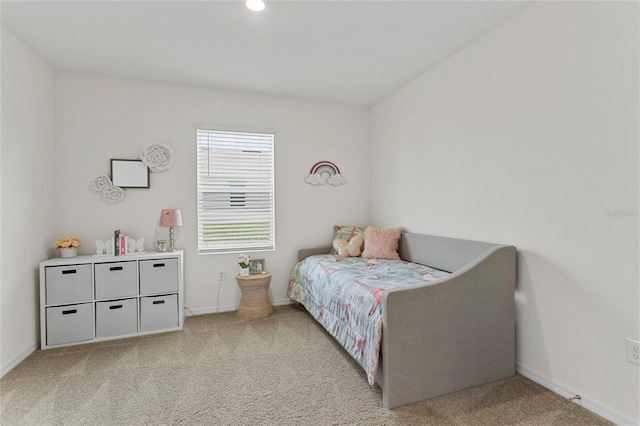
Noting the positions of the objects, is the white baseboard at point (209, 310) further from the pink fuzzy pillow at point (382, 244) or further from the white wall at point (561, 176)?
the white wall at point (561, 176)

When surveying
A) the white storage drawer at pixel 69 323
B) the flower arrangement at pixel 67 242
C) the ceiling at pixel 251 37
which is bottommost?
the white storage drawer at pixel 69 323

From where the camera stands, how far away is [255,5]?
2068 millimetres

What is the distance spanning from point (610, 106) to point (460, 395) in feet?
6.14

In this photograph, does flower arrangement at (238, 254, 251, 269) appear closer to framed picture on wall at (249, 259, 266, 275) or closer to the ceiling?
framed picture on wall at (249, 259, 266, 275)

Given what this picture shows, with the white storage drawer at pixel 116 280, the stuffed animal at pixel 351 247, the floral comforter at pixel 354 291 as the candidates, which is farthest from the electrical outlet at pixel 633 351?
the white storage drawer at pixel 116 280

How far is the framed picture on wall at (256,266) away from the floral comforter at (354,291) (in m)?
0.42

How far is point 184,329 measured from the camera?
3.10 m

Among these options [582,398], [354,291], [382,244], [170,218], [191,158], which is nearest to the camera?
[582,398]

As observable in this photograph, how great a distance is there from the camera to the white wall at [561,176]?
1.67 meters

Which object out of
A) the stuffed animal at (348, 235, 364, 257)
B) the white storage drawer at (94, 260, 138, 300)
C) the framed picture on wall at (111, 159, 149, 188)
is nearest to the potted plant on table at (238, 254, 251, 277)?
the white storage drawer at (94, 260, 138, 300)

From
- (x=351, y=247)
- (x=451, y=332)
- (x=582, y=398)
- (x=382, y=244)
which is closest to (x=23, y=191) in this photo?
(x=351, y=247)

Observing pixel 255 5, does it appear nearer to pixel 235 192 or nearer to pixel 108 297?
pixel 235 192

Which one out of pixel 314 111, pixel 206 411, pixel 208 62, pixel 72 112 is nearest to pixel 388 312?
pixel 206 411

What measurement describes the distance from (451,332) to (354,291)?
70cm
